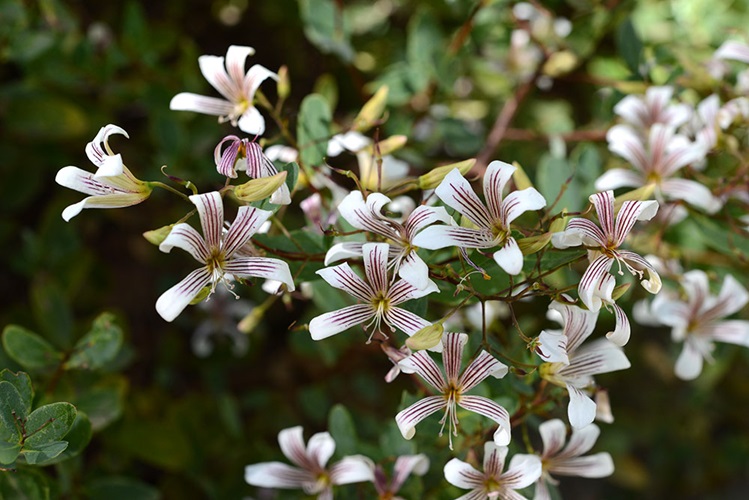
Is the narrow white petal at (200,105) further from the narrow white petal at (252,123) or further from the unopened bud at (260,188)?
the unopened bud at (260,188)

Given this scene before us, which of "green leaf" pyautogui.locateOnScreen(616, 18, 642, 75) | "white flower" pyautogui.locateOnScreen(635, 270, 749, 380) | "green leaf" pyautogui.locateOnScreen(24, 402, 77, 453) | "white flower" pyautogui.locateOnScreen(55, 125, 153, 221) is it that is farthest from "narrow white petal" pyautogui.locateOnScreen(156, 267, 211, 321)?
"green leaf" pyautogui.locateOnScreen(616, 18, 642, 75)

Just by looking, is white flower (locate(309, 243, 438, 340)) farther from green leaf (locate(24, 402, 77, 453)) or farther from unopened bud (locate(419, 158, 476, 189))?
green leaf (locate(24, 402, 77, 453))

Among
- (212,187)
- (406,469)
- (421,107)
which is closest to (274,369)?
(212,187)

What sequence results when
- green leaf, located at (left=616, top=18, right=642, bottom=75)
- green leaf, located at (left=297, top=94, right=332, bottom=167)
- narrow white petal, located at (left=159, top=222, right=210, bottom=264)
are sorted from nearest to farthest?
narrow white petal, located at (left=159, top=222, right=210, bottom=264) → green leaf, located at (left=297, top=94, right=332, bottom=167) → green leaf, located at (left=616, top=18, right=642, bottom=75)

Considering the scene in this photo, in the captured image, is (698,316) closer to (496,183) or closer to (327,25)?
(496,183)

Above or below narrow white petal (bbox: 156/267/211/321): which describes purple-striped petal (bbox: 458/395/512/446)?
below

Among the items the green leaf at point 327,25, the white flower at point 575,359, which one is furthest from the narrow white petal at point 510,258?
the green leaf at point 327,25

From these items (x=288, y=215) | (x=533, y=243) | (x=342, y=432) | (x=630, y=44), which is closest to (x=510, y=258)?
(x=533, y=243)
